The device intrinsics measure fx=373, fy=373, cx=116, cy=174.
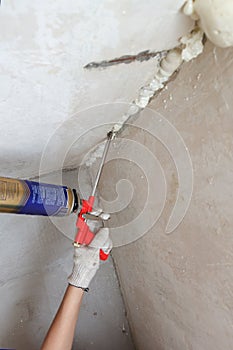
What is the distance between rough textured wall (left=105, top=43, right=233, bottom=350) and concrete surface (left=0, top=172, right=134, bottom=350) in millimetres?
340

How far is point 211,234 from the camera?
2.94 feet

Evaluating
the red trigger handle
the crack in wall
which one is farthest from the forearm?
Result: the crack in wall

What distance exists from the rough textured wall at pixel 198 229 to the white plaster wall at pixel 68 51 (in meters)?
0.11

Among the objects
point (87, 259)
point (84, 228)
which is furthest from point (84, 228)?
point (87, 259)

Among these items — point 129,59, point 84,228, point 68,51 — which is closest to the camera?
point 68,51

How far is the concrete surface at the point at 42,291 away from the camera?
1.45 meters

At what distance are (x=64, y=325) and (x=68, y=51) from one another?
2.45 feet

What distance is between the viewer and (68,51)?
0.71 meters

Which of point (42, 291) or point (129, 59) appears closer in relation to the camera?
point (129, 59)

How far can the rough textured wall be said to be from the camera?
803mm

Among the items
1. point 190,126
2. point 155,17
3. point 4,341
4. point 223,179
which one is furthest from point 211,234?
point 4,341

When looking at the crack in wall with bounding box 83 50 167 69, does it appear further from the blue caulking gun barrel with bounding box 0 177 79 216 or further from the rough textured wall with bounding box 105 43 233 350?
the blue caulking gun barrel with bounding box 0 177 79 216

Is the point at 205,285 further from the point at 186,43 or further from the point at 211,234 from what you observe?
the point at 186,43

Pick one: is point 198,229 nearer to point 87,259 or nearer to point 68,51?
point 87,259
